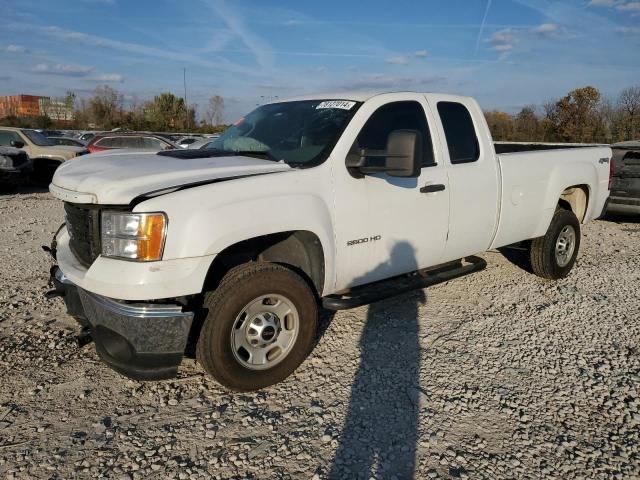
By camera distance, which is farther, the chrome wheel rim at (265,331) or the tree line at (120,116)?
the tree line at (120,116)

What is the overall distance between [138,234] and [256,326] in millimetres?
1001

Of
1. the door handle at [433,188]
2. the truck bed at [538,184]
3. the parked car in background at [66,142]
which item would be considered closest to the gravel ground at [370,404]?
the truck bed at [538,184]

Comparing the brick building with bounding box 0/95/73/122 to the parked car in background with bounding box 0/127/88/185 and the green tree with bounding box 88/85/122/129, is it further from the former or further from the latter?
the parked car in background with bounding box 0/127/88/185

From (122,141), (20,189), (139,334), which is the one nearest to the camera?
(139,334)

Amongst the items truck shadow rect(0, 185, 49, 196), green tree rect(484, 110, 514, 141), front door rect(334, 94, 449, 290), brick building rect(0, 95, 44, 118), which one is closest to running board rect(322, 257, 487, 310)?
front door rect(334, 94, 449, 290)

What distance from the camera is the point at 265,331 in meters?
3.36

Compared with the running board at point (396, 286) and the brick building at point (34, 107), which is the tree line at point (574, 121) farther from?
the brick building at point (34, 107)

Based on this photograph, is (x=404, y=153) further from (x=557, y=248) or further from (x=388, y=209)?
(x=557, y=248)

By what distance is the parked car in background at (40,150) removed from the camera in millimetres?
14422

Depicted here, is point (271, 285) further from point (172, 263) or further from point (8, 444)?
point (8, 444)

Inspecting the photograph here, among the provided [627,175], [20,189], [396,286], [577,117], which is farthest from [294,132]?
[577,117]

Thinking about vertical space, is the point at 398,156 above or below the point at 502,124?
below

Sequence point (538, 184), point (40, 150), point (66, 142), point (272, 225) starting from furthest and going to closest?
1. point (66, 142)
2. point (40, 150)
3. point (538, 184)
4. point (272, 225)

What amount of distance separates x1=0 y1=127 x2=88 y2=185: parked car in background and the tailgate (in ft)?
43.7
